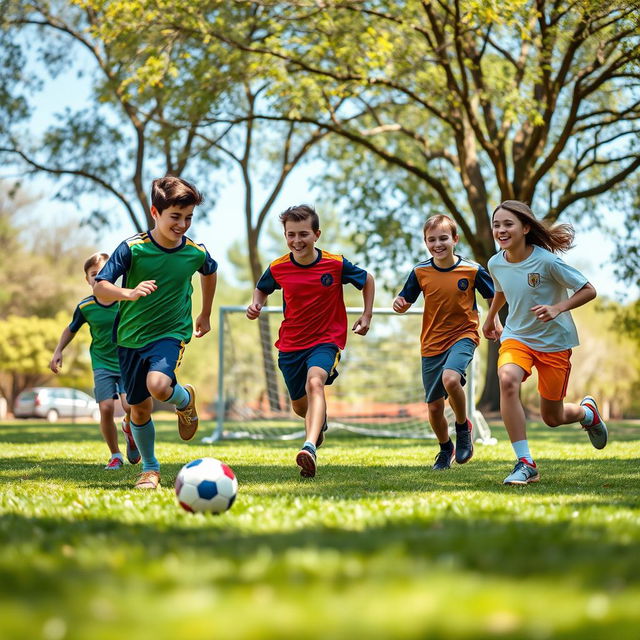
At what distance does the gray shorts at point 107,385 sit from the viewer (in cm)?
851

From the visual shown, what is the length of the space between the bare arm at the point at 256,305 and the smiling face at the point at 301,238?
48cm

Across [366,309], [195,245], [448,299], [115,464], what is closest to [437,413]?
[448,299]

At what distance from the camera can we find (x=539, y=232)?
6.78 m

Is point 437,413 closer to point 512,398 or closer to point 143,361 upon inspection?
point 512,398

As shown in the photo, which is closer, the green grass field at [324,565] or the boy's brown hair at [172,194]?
the green grass field at [324,565]

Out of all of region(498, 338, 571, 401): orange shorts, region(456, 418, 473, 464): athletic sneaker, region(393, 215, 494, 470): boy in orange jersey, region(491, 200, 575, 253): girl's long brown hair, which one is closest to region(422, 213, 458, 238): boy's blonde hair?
region(393, 215, 494, 470): boy in orange jersey

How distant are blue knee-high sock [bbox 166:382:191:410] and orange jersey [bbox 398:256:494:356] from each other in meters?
2.14

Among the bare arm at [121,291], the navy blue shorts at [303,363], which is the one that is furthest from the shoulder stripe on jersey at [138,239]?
the navy blue shorts at [303,363]

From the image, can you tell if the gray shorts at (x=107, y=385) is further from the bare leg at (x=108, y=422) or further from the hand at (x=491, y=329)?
the hand at (x=491, y=329)

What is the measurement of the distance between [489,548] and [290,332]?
4.41 meters

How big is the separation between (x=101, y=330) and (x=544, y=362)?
4374 mm

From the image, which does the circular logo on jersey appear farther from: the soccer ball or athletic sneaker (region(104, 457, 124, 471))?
the soccer ball

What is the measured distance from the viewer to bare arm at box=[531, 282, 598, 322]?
240 inches

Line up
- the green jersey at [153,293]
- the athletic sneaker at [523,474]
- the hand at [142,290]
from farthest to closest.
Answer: the green jersey at [153,293]
the athletic sneaker at [523,474]
the hand at [142,290]
